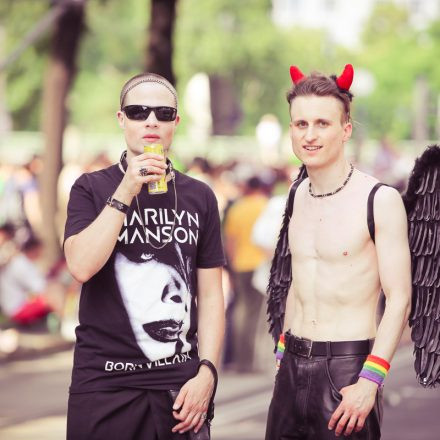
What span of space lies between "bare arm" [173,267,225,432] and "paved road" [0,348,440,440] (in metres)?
4.99

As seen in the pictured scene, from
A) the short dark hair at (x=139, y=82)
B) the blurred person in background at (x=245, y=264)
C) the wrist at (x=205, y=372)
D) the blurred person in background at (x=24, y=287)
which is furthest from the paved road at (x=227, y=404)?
the short dark hair at (x=139, y=82)

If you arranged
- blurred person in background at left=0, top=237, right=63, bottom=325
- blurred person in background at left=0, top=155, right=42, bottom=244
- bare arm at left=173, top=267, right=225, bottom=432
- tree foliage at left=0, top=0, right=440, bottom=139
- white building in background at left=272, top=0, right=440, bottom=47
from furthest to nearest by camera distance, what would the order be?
white building in background at left=272, top=0, right=440, bottom=47 < tree foliage at left=0, top=0, right=440, bottom=139 < blurred person in background at left=0, top=155, right=42, bottom=244 < blurred person in background at left=0, top=237, right=63, bottom=325 < bare arm at left=173, top=267, right=225, bottom=432

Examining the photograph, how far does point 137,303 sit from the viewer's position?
4.44m

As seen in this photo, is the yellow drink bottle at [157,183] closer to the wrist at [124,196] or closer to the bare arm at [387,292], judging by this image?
the wrist at [124,196]

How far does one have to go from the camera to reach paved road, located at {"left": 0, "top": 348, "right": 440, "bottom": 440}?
978 centimetres

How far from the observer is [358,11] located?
130750 mm

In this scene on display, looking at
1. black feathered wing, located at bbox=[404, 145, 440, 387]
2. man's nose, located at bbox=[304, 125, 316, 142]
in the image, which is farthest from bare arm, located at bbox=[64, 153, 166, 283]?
black feathered wing, located at bbox=[404, 145, 440, 387]

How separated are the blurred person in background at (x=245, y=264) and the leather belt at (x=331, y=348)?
749cm

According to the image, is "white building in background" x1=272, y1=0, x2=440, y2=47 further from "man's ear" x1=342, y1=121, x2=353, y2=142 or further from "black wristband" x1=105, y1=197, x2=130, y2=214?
"black wristband" x1=105, y1=197, x2=130, y2=214

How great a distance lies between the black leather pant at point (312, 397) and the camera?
4602 mm

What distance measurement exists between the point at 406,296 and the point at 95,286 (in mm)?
1078

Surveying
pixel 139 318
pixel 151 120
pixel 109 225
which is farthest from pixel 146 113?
pixel 139 318

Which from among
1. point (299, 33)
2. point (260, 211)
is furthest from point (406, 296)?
point (299, 33)

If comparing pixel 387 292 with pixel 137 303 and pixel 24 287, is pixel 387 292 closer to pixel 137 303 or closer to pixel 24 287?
pixel 137 303
